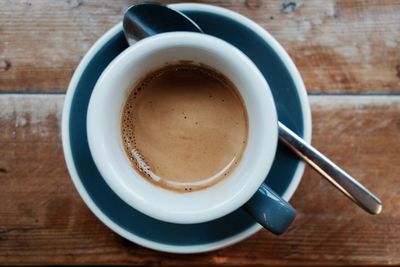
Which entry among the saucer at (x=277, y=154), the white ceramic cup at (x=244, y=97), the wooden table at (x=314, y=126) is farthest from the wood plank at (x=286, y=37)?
the white ceramic cup at (x=244, y=97)

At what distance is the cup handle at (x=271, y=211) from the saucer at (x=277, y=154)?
75 millimetres

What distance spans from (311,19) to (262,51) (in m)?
0.17

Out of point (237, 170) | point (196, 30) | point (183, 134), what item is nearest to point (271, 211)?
point (237, 170)

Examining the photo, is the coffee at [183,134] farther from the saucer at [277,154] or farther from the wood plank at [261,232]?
the wood plank at [261,232]

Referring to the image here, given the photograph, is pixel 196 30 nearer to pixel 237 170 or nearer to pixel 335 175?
pixel 237 170

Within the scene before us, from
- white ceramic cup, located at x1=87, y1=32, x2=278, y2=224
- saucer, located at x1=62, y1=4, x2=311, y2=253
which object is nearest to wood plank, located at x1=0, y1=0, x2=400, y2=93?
saucer, located at x1=62, y1=4, x2=311, y2=253

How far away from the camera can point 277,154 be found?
93cm

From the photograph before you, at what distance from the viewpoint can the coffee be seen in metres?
0.92

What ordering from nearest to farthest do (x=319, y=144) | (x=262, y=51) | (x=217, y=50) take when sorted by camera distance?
1. (x=217, y=50)
2. (x=262, y=51)
3. (x=319, y=144)

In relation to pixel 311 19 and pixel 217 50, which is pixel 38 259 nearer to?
pixel 217 50

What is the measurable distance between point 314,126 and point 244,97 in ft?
0.74

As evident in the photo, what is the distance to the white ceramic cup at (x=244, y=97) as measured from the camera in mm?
804

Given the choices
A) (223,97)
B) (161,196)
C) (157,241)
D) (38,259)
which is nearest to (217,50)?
(223,97)

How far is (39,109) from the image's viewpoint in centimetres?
103
